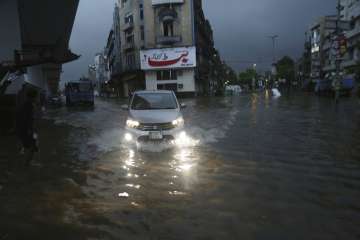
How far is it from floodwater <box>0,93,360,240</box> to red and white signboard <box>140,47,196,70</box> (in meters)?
46.5

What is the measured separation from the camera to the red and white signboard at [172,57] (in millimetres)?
58500

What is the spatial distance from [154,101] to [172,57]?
46.9 metres

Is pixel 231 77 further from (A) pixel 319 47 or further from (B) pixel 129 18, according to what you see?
(B) pixel 129 18

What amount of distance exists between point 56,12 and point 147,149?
47.5ft

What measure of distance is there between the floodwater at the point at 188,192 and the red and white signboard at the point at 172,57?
153ft

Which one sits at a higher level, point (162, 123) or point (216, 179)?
point (162, 123)

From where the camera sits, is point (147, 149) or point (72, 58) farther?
point (72, 58)

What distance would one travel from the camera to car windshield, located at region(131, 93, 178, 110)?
12.1 m

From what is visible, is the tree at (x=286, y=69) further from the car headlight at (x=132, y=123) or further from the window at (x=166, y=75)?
the car headlight at (x=132, y=123)

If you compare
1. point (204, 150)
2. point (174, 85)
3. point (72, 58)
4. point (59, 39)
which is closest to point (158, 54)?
point (174, 85)

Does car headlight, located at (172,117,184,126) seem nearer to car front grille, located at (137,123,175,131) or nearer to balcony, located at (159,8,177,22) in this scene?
car front grille, located at (137,123,175,131)

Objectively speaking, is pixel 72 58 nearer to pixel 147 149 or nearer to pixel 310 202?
pixel 147 149

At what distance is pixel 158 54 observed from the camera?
58969 mm

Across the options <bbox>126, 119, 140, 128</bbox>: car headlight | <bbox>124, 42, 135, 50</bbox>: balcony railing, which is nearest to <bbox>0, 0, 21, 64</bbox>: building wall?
<bbox>126, 119, 140, 128</bbox>: car headlight
